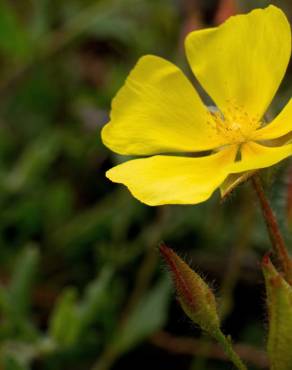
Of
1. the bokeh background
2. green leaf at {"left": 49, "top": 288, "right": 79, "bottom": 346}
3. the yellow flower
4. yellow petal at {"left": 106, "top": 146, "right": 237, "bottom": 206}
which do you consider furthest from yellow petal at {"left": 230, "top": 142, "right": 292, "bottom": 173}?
green leaf at {"left": 49, "top": 288, "right": 79, "bottom": 346}

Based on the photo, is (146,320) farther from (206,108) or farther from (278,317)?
(278,317)

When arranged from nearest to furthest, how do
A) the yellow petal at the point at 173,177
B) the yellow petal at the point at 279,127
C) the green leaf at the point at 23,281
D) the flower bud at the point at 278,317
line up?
the flower bud at the point at 278,317 < the yellow petal at the point at 173,177 < the yellow petal at the point at 279,127 < the green leaf at the point at 23,281

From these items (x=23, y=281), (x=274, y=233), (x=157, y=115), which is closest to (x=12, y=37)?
(x=23, y=281)

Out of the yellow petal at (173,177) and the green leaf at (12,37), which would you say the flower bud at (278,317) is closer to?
the yellow petal at (173,177)

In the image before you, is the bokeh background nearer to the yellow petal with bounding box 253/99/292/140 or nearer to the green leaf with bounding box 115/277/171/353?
the green leaf with bounding box 115/277/171/353

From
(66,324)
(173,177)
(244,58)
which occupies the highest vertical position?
(244,58)

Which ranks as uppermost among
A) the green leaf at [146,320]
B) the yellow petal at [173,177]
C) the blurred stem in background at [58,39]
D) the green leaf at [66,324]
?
the blurred stem in background at [58,39]

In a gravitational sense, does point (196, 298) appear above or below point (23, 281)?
above

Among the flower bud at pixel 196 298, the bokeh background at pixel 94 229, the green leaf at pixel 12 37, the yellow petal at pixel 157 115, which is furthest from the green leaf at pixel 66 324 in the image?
the green leaf at pixel 12 37
